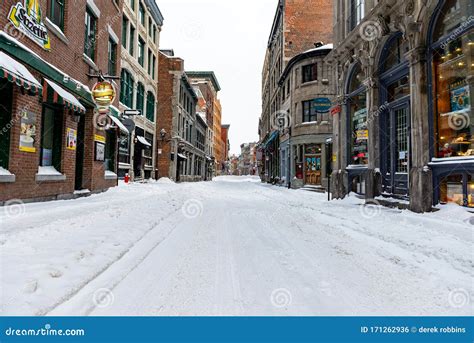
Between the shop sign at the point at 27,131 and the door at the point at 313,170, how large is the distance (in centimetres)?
1773

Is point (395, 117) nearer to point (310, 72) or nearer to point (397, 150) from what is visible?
point (397, 150)

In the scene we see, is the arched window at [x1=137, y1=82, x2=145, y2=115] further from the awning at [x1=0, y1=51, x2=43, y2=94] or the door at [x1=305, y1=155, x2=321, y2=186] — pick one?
the awning at [x1=0, y1=51, x2=43, y2=94]

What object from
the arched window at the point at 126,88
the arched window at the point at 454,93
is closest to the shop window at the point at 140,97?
the arched window at the point at 126,88

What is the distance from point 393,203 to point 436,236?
13.4ft

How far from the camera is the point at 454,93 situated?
690cm

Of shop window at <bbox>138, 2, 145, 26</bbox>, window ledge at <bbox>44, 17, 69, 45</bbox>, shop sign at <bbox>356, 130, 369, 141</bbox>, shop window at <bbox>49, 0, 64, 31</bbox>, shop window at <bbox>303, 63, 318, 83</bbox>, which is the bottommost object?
shop sign at <bbox>356, 130, 369, 141</bbox>

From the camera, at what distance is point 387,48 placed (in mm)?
9398

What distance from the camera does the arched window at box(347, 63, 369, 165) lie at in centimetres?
1072

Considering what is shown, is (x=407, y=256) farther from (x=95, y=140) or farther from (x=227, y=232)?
(x=95, y=140)

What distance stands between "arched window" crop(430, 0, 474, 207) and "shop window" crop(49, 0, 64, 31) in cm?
1140

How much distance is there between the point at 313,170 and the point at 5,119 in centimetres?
1851

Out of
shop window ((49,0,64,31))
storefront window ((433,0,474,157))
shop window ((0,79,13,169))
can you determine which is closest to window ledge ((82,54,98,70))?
shop window ((49,0,64,31))

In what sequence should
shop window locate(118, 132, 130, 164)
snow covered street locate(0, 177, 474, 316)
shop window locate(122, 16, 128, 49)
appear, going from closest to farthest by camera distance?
snow covered street locate(0, 177, 474, 316) < shop window locate(118, 132, 130, 164) < shop window locate(122, 16, 128, 49)

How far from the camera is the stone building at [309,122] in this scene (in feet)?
65.7
